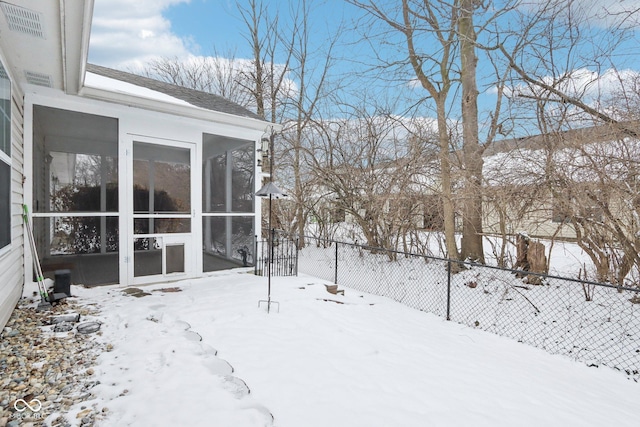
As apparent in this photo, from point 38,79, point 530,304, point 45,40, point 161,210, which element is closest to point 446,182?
point 530,304

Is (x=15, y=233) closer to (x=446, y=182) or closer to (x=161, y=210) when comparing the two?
(x=161, y=210)

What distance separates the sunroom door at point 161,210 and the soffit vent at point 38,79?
116 cm

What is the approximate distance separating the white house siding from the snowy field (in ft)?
2.46

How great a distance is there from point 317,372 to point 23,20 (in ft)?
12.5

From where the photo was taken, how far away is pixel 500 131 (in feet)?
22.2

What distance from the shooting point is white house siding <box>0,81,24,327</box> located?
10.5 feet

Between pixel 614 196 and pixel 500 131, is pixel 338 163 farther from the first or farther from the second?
pixel 614 196

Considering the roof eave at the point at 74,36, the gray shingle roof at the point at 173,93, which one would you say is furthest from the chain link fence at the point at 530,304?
the roof eave at the point at 74,36

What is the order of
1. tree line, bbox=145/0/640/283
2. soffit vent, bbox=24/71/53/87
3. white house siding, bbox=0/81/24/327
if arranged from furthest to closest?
tree line, bbox=145/0/640/283 → soffit vent, bbox=24/71/53/87 → white house siding, bbox=0/81/24/327

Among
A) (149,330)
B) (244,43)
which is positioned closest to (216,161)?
(149,330)

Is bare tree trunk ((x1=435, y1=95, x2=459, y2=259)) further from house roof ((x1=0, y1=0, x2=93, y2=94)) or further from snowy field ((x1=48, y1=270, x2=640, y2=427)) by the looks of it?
house roof ((x1=0, y1=0, x2=93, y2=94))

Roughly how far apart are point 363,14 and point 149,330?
21.1 feet

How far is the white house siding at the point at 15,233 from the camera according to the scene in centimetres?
320

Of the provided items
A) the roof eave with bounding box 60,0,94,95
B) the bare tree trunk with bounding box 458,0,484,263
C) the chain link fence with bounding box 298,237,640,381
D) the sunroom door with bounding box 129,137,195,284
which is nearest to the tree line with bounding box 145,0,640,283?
the bare tree trunk with bounding box 458,0,484,263
